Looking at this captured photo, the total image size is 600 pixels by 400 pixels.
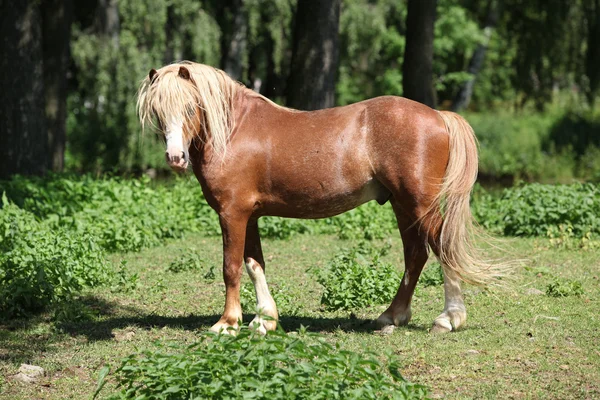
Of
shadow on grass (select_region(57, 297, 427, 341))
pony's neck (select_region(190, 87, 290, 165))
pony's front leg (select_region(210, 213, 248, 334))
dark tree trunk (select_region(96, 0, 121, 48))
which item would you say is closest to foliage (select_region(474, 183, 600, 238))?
shadow on grass (select_region(57, 297, 427, 341))

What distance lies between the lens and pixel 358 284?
7.44 m

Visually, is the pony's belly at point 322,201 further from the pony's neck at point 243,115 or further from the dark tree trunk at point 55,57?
the dark tree trunk at point 55,57

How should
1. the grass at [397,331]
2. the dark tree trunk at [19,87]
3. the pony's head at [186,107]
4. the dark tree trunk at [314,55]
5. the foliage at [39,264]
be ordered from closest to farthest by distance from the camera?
the grass at [397,331] → the pony's head at [186,107] → the foliage at [39,264] → the dark tree trunk at [19,87] → the dark tree trunk at [314,55]

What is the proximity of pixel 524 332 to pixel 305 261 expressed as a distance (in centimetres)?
389

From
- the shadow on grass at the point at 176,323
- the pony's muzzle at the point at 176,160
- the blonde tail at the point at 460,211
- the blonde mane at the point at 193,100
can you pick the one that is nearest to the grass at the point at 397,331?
the shadow on grass at the point at 176,323

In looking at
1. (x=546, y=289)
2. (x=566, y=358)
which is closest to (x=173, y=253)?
(x=546, y=289)

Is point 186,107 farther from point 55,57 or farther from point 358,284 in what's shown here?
point 55,57

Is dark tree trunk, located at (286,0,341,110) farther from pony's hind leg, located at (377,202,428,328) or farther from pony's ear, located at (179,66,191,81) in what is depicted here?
pony's ear, located at (179,66,191,81)

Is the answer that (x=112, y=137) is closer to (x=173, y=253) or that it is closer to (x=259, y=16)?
(x=259, y=16)

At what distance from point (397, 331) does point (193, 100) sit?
7.82 ft

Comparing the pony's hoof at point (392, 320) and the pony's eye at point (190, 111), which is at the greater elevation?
the pony's eye at point (190, 111)

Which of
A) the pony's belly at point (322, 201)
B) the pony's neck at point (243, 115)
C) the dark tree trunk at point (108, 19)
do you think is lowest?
the pony's belly at point (322, 201)

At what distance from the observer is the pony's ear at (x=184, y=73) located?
616cm

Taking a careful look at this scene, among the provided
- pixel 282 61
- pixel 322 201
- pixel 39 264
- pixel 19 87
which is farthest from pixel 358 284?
pixel 282 61
